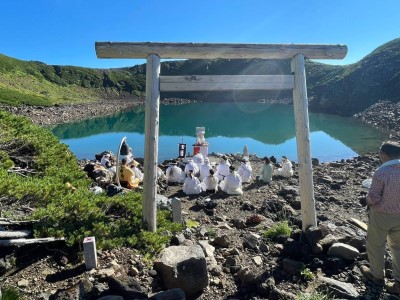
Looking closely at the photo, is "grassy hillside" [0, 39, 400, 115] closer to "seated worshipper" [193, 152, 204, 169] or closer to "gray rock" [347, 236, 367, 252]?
"seated worshipper" [193, 152, 204, 169]

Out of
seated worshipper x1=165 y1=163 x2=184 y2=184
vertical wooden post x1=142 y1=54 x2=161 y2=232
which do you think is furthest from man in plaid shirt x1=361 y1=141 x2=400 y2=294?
seated worshipper x1=165 y1=163 x2=184 y2=184

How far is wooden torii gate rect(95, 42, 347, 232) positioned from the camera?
665cm

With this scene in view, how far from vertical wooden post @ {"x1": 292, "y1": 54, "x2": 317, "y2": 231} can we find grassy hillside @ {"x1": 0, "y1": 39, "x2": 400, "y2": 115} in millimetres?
61776

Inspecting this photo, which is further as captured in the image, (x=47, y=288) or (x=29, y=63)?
(x=29, y=63)

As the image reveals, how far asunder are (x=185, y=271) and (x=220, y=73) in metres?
122

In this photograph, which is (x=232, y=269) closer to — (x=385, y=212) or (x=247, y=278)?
(x=247, y=278)

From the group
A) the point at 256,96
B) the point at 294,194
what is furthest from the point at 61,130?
the point at 256,96

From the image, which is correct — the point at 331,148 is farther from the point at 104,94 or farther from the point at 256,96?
the point at 104,94

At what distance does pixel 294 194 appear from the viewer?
12773 mm

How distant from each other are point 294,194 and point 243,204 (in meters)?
2.51

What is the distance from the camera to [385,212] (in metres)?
4.80

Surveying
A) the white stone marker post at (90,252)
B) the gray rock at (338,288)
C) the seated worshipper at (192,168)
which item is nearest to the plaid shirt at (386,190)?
the gray rock at (338,288)

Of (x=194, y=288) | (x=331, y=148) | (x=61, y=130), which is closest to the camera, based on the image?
(x=194, y=288)

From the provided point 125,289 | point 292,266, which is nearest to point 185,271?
point 125,289
